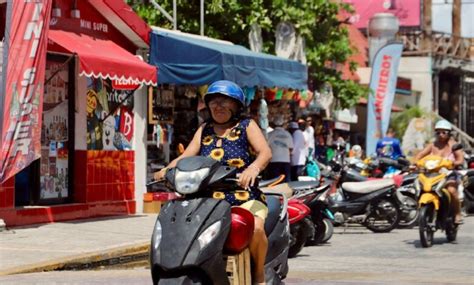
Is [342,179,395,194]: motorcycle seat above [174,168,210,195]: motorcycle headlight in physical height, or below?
below

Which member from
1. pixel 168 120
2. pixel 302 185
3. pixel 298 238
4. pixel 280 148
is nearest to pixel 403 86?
pixel 280 148

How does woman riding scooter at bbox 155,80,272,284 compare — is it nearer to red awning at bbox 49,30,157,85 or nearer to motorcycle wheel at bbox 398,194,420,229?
red awning at bbox 49,30,157,85

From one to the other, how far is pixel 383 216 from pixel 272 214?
913 cm

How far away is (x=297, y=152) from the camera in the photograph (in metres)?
23.1

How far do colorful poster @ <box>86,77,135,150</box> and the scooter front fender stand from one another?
215 inches

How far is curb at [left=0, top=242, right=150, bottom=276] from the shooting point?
11.3m

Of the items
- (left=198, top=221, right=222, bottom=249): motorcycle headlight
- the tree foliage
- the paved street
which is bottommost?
the paved street

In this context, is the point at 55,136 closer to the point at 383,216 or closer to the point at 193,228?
the point at 383,216

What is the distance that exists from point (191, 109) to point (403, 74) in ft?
88.1

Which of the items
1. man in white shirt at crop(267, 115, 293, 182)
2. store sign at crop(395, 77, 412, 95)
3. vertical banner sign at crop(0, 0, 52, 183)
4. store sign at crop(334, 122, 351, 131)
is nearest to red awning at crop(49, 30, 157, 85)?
vertical banner sign at crop(0, 0, 52, 183)

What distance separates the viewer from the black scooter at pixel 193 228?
7000 millimetres

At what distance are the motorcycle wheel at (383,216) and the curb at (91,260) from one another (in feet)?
15.9

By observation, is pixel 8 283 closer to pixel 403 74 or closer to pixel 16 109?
pixel 16 109

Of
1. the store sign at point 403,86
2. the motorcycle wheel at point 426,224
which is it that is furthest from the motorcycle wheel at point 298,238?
the store sign at point 403,86
